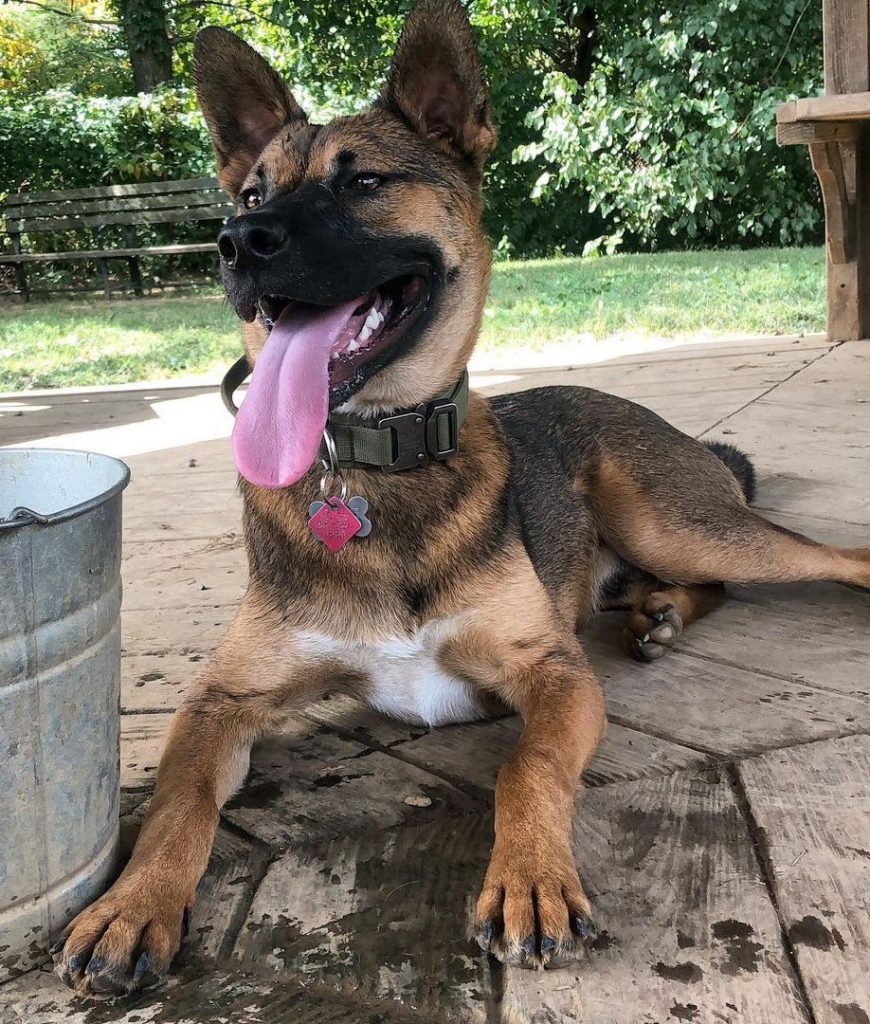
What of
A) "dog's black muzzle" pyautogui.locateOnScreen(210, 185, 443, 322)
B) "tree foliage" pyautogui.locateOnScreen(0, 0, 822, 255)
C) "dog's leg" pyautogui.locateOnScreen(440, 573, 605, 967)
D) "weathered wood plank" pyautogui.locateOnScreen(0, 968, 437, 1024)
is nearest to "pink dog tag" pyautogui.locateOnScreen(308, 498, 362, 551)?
"dog's leg" pyautogui.locateOnScreen(440, 573, 605, 967)

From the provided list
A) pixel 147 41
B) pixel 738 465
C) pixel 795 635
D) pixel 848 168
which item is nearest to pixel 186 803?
pixel 795 635

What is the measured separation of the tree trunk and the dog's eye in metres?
17.4

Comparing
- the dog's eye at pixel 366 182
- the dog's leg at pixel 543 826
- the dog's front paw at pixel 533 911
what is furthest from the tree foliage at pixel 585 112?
the dog's front paw at pixel 533 911

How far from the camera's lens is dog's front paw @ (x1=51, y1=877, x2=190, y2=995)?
5.42 ft

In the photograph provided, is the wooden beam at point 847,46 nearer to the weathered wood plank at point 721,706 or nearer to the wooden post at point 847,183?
the wooden post at point 847,183

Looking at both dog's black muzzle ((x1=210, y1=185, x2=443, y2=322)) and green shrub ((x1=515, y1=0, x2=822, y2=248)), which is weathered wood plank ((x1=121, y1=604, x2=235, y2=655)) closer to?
dog's black muzzle ((x1=210, y1=185, x2=443, y2=322))

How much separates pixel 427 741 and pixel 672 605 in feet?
3.03

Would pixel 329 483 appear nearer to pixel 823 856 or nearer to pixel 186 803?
pixel 186 803

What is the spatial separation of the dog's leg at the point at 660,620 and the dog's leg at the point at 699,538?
0.09m

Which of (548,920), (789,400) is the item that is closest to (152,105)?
(789,400)

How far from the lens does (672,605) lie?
9.98ft

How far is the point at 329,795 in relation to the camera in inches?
89.7

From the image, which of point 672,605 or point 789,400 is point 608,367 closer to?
point 789,400

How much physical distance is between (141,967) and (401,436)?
1265mm
